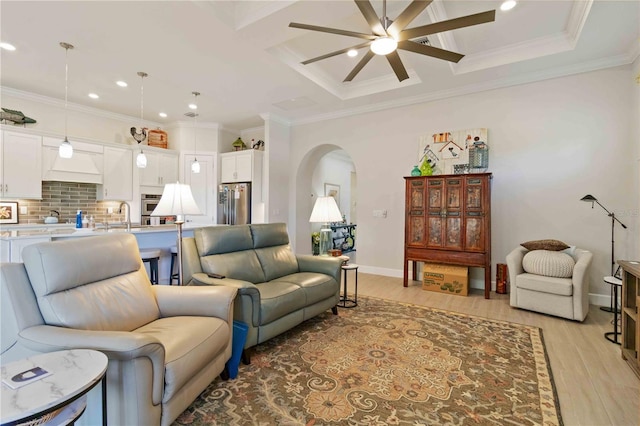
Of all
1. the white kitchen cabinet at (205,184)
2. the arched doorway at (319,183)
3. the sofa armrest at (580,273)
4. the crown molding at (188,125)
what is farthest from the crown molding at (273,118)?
the sofa armrest at (580,273)

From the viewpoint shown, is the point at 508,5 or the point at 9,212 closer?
the point at 508,5

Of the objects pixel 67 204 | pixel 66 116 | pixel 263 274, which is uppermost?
pixel 66 116

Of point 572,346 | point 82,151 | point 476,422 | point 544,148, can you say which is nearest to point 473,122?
point 544,148

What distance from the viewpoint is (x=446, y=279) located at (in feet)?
14.3

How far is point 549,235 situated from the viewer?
4133mm

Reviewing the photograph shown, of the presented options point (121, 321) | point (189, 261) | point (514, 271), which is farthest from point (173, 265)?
point (514, 271)

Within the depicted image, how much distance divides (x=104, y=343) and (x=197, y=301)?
733 mm

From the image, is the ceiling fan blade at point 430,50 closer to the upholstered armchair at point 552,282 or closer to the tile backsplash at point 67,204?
the upholstered armchair at point 552,282

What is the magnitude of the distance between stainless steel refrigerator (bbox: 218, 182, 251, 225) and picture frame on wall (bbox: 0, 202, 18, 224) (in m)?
3.13

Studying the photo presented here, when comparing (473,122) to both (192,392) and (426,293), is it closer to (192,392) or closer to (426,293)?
(426,293)

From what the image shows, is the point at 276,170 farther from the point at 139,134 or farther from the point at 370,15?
the point at 370,15

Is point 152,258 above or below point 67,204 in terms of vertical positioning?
below

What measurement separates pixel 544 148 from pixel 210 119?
5.81m

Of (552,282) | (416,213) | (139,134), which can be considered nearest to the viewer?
(552,282)
